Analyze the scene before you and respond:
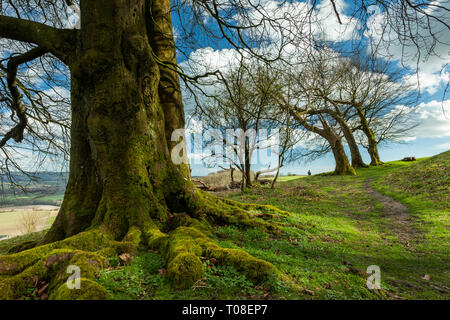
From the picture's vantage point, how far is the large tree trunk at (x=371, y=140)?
84.8 ft

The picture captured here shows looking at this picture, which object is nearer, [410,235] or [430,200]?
[410,235]

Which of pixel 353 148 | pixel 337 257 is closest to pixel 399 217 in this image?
pixel 337 257

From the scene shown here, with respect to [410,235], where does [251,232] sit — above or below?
above

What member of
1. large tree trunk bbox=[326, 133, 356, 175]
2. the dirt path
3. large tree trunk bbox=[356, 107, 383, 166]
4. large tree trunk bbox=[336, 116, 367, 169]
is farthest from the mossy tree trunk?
large tree trunk bbox=[356, 107, 383, 166]

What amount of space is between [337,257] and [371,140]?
1035 inches

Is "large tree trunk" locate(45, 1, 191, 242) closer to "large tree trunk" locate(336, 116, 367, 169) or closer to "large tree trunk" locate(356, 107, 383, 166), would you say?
"large tree trunk" locate(336, 116, 367, 169)

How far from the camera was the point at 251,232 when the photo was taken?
210 inches

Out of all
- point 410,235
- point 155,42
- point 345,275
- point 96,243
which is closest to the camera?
point 345,275

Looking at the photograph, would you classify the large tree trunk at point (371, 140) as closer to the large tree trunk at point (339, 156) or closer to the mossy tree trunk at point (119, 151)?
the large tree trunk at point (339, 156)

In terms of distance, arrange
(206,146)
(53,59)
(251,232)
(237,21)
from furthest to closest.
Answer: (206,146) < (53,59) < (237,21) < (251,232)

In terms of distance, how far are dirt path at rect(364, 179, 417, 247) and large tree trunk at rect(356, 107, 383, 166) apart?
15.7 metres
